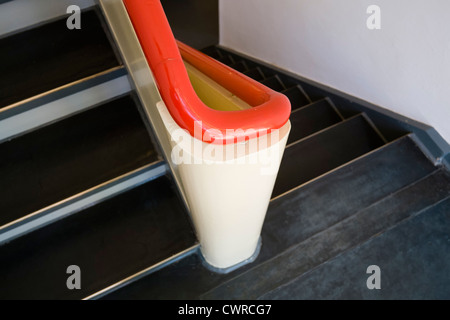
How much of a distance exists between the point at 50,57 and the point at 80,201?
0.63 meters

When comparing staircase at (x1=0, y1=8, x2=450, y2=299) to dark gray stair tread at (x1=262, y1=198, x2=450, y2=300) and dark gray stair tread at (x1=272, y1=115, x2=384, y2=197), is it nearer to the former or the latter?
dark gray stair tread at (x1=262, y1=198, x2=450, y2=300)

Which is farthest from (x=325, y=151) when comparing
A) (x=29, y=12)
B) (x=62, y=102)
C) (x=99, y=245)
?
(x=29, y=12)

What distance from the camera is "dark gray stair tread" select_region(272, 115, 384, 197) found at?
1.69m

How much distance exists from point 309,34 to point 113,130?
4.33 ft

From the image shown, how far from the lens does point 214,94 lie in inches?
36.2

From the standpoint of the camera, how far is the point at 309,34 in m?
2.01

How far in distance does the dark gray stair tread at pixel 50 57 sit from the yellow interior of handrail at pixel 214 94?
1.88 feet

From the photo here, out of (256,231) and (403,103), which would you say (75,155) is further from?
(403,103)

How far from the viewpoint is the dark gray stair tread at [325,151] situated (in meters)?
1.69

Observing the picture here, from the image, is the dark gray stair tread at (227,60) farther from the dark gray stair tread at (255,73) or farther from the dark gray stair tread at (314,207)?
the dark gray stair tread at (314,207)

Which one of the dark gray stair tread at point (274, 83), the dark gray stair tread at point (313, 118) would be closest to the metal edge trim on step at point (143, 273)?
the dark gray stair tread at point (313, 118)

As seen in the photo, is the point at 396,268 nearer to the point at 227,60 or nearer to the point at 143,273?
the point at 143,273

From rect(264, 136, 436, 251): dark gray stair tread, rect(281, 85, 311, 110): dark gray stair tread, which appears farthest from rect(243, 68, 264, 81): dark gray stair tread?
rect(264, 136, 436, 251): dark gray stair tread
